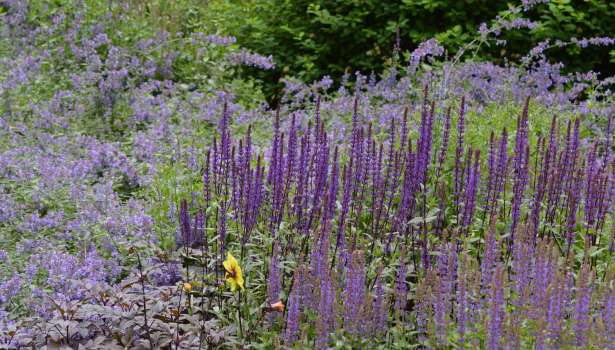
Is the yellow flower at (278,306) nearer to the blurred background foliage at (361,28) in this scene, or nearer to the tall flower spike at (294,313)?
the tall flower spike at (294,313)

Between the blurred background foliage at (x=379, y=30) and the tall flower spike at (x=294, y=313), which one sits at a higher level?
the blurred background foliage at (x=379, y=30)

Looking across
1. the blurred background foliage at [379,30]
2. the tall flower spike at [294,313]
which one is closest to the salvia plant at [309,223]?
the tall flower spike at [294,313]

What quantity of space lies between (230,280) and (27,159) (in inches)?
112

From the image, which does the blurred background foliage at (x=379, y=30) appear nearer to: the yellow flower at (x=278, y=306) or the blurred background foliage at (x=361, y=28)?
the blurred background foliage at (x=361, y=28)

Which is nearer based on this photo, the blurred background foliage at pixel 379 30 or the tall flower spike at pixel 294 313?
the tall flower spike at pixel 294 313

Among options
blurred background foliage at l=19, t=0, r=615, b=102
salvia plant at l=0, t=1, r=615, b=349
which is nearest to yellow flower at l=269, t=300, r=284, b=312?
salvia plant at l=0, t=1, r=615, b=349

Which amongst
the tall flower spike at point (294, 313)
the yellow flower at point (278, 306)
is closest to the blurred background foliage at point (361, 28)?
the yellow flower at point (278, 306)

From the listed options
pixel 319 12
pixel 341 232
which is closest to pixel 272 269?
pixel 341 232

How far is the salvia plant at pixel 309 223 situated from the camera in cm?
312

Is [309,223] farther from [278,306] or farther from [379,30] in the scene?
[379,30]

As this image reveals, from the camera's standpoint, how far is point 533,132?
5.56 meters

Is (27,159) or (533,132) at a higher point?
(533,132)

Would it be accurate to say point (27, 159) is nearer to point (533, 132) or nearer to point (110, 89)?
point (110, 89)

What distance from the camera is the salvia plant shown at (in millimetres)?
3115
